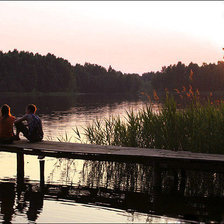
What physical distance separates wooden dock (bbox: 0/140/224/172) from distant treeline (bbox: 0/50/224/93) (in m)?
101

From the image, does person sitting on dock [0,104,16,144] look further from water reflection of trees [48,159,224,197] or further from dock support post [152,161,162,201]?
dock support post [152,161,162,201]

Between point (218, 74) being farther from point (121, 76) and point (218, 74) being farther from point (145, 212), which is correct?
point (145, 212)

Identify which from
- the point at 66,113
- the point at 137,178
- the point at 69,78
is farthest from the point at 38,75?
the point at 137,178

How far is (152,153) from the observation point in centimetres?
1041

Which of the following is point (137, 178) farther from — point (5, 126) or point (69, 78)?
point (69, 78)

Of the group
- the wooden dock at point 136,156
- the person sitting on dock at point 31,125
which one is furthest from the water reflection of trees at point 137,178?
the person sitting on dock at point 31,125

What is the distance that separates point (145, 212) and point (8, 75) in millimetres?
122243

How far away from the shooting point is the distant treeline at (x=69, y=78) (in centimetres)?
12838

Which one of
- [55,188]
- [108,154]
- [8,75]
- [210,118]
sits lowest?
[55,188]

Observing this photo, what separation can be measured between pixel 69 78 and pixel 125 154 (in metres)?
137

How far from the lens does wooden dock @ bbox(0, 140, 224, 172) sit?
31.9 ft

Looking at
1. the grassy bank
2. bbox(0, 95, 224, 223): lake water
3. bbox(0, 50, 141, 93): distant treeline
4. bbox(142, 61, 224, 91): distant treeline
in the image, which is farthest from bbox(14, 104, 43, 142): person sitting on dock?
bbox(142, 61, 224, 91): distant treeline

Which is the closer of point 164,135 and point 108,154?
point 108,154

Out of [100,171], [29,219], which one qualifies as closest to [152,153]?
[100,171]
